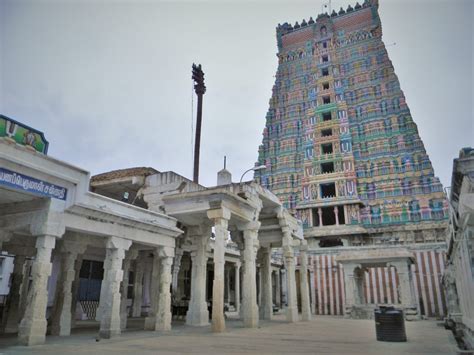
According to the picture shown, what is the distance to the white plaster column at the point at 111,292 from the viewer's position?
1055 cm

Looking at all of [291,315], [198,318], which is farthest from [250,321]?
[291,315]

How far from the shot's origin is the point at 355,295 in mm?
23984

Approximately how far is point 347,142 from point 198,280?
101ft

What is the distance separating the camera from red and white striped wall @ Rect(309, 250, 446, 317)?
25.2 metres

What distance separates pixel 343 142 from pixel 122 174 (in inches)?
1185

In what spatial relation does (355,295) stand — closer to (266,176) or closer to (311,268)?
(311,268)

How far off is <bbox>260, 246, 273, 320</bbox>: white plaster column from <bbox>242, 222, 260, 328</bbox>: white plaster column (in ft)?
20.1

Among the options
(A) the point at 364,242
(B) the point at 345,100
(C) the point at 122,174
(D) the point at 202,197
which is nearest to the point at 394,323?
(D) the point at 202,197

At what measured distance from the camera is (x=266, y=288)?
2109 centimetres

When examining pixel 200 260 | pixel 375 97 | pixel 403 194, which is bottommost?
pixel 200 260

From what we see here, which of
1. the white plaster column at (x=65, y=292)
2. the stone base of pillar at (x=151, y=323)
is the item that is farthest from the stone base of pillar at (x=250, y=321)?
the white plaster column at (x=65, y=292)

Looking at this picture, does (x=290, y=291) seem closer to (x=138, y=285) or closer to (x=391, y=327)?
(x=138, y=285)

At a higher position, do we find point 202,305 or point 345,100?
point 345,100

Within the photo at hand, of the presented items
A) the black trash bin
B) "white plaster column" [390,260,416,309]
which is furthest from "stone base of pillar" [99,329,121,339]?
"white plaster column" [390,260,416,309]
